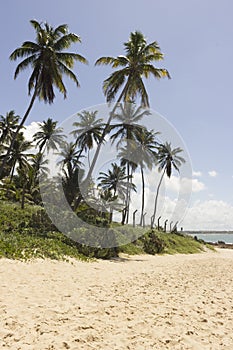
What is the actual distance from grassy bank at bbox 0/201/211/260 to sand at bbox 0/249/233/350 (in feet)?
6.56

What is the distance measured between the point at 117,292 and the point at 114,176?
31112 mm

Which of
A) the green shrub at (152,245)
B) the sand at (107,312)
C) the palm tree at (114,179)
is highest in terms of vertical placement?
the palm tree at (114,179)

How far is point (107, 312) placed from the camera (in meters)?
6.02

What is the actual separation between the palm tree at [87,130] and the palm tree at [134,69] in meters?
7.20

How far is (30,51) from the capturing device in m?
21.0

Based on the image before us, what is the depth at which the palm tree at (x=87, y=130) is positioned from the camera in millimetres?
31091

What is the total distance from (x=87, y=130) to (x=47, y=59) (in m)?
11.7

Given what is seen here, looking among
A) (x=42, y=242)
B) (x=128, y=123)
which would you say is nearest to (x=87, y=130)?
(x=128, y=123)

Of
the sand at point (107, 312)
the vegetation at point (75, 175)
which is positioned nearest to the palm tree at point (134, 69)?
the vegetation at point (75, 175)

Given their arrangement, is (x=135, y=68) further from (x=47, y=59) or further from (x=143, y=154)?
(x=143, y=154)

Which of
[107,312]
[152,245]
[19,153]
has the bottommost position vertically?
[107,312]

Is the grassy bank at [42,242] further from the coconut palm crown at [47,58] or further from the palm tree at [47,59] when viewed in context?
the coconut palm crown at [47,58]

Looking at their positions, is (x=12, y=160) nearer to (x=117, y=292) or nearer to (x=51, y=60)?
(x=51, y=60)

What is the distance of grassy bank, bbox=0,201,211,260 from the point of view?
40.2ft
